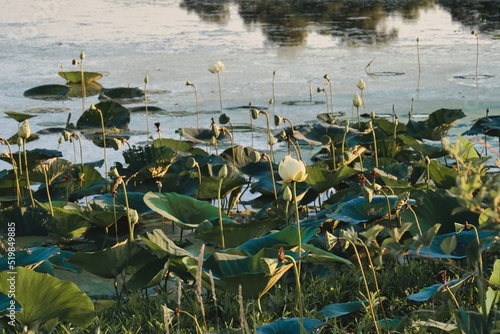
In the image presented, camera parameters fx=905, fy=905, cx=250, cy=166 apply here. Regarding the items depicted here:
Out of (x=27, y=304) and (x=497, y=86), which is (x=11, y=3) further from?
(x=27, y=304)

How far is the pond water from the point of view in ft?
15.9

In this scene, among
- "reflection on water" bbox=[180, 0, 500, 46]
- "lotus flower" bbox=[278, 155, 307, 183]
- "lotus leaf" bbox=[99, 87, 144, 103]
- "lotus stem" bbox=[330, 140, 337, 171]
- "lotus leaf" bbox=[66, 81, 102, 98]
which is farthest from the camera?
"reflection on water" bbox=[180, 0, 500, 46]

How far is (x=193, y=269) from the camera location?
6.59 feet

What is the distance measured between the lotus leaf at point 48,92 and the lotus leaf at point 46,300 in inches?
138

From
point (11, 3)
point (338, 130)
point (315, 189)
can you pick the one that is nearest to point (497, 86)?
point (338, 130)

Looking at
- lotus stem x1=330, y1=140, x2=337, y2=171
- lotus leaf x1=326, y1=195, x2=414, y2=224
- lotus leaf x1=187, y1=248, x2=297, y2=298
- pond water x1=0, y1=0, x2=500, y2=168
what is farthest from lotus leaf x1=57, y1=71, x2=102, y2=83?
lotus leaf x1=187, y1=248, x2=297, y2=298

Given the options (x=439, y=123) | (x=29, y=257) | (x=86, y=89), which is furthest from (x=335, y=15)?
(x=29, y=257)

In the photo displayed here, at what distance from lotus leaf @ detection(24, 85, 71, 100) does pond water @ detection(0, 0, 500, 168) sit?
89 mm

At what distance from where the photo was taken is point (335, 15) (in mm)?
8914

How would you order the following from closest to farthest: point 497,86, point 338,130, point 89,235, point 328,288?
point 328,288 → point 89,235 → point 338,130 → point 497,86

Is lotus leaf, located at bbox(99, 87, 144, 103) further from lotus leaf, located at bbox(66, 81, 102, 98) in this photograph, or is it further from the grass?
the grass

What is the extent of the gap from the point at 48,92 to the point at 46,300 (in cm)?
359

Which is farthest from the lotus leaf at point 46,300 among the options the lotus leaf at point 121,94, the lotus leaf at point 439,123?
the lotus leaf at point 121,94

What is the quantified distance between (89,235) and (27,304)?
0.87 metres
